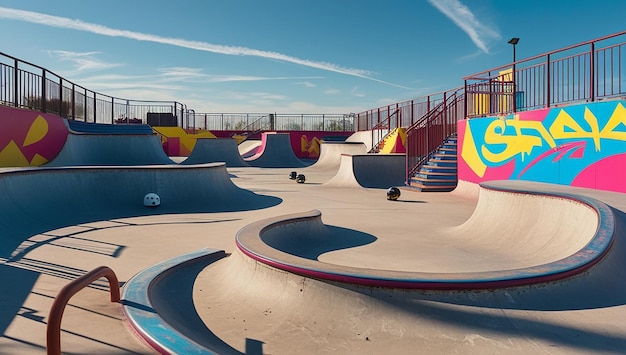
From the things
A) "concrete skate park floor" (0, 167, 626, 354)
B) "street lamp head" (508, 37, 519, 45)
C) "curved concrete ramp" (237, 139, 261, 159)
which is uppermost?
"street lamp head" (508, 37, 519, 45)

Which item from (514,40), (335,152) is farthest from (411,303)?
(335,152)

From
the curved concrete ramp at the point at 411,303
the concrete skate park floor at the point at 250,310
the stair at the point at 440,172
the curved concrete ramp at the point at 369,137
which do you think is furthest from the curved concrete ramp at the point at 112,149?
the curved concrete ramp at the point at 411,303

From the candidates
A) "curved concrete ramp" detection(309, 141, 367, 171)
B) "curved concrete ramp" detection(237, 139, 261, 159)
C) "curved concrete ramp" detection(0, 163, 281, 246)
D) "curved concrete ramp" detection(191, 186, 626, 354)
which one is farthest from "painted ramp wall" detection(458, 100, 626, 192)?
"curved concrete ramp" detection(237, 139, 261, 159)

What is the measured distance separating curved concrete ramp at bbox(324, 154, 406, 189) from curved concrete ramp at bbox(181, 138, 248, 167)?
Result: 12.5m

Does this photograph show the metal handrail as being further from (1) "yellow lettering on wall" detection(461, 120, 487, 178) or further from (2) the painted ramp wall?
(1) "yellow lettering on wall" detection(461, 120, 487, 178)

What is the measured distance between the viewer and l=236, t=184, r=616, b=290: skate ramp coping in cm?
489

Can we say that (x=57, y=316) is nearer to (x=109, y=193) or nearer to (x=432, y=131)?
(x=109, y=193)

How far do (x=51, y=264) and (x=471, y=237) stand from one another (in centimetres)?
726

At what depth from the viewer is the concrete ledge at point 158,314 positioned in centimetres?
375

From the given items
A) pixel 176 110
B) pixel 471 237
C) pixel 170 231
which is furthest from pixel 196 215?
pixel 176 110

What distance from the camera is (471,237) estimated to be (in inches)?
360

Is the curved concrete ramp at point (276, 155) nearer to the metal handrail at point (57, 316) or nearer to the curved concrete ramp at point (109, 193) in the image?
the curved concrete ramp at point (109, 193)

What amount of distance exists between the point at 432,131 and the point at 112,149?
13.4 m

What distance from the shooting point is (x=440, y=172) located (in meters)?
18.2
